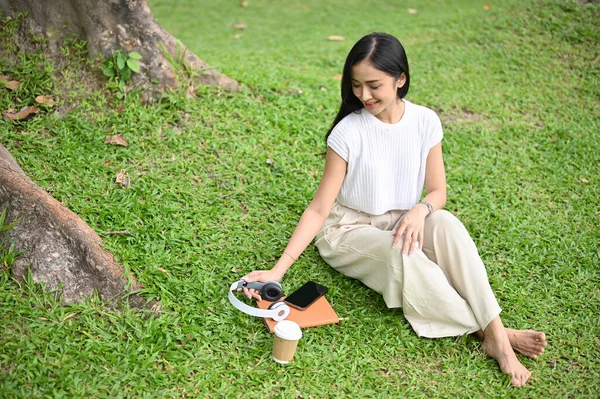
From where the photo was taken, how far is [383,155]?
3.24 meters

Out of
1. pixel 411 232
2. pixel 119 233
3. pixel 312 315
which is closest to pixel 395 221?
pixel 411 232

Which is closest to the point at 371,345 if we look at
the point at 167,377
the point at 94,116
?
the point at 167,377

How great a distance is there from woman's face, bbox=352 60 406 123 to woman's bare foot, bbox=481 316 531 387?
3.96 ft

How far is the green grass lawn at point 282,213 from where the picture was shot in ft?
9.03

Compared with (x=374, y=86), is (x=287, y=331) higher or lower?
lower

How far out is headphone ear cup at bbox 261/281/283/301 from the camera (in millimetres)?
3012

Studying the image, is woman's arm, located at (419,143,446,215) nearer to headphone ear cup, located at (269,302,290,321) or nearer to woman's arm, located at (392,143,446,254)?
Result: woman's arm, located at (392,143,446,254)

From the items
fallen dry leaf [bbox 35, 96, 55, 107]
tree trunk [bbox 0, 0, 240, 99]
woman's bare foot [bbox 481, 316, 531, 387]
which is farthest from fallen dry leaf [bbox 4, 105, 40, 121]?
woman's bare foot [bbox 481, 316, 531, 387]

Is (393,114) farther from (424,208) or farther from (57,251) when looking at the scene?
(57,251)

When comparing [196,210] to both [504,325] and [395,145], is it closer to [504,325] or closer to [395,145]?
[395,145]

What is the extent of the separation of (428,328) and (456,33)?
460cm

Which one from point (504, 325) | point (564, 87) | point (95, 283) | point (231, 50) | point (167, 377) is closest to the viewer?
point (167, 377)

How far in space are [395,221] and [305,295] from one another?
659 millimetres

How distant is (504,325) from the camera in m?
3.23
